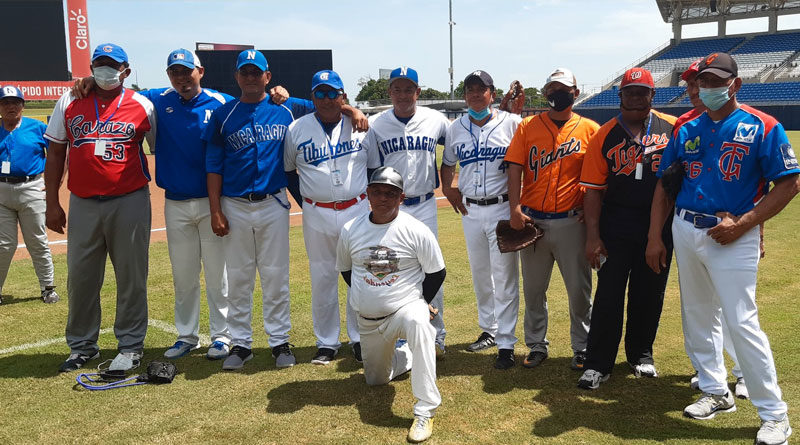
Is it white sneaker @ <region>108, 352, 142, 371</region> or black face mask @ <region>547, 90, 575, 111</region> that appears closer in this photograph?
black face mask @ <region>547, 90, 575, 111</region>

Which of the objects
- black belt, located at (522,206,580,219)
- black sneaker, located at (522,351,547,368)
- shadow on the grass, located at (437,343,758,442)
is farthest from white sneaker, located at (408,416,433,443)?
black belt, located at (522,206,580,219)

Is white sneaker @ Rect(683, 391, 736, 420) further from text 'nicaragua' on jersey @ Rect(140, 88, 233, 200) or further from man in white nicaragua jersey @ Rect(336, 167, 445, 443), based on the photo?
text 'nicaragua' on jersey @ Rect(140, 88, 233, 200)

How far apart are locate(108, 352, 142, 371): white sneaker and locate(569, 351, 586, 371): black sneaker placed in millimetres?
3402

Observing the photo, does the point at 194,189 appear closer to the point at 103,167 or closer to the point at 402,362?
the point at 103,167

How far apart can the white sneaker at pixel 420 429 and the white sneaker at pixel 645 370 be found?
1766 millimetres

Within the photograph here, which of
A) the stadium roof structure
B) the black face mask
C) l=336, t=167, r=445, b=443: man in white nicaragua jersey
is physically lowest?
l=336, t=167, r=445, b=443: man in white nicaragua jersey

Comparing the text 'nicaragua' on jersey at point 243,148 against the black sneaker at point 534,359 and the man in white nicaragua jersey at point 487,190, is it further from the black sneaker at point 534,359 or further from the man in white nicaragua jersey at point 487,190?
the black sneaker at point 534,359

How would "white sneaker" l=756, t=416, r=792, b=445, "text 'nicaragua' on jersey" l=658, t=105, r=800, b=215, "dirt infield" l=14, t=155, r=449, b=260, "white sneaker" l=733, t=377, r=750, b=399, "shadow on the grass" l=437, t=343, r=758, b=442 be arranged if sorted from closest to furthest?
"white sneaker" l=756, t=416, r=792, b=445 → "text 'nicaragua' on jersey" l=658, t=105, r=800, b=215 → "shadow on the grass" l=437, t=343, r=758, b=442 → "white sneaker" l=733, t=377, r=750, b=399 → "dirt infield" l=14, t=155, r=449, b=260

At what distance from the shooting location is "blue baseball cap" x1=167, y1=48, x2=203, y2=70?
500cm

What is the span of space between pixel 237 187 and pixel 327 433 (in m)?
2.10

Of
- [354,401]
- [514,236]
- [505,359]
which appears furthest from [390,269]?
[505,359]

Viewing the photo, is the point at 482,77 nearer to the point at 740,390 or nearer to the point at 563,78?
the point at 563,78

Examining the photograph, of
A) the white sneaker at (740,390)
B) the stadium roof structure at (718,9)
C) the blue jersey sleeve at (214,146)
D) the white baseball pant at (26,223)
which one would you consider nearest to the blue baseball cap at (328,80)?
the blue jersey sleeve at (214,146)

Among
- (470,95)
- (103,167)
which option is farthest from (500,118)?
(103,167)
